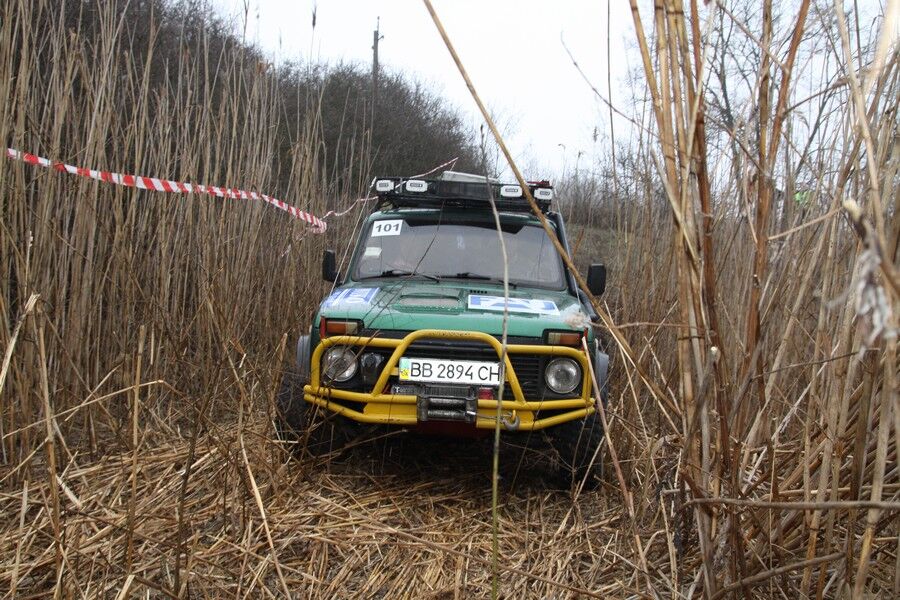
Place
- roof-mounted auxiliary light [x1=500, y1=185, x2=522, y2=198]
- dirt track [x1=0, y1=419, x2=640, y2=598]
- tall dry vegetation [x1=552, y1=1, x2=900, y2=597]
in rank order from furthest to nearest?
roof-mounted auxiliary light [x1=500, y1=185, x2=522, y2=198] < dirt track [x1=0, y1=419, x2=640, y2=598] < tall dry vegetation [x1=552, y1=1, x2=900, y2=597]

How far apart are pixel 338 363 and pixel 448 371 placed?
0.43 metres

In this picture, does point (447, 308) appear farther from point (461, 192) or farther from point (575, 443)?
point (461, 192)

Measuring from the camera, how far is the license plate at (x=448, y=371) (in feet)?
9.52

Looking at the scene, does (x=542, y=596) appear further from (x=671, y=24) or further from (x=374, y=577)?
(x=671, y=24)

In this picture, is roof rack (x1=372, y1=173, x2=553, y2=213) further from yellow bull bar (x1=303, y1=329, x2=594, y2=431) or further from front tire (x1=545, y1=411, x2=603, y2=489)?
front tire (x1=545, y1=411, x2=603, y2=489)

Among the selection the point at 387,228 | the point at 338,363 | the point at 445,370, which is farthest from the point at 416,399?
the point at 387,228

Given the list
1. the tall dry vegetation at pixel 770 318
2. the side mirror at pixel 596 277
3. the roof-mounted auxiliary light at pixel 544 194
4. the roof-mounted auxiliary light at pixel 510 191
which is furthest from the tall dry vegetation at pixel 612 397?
the roof-mounted auxiliary light at pixel 510 191

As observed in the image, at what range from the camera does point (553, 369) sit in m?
3.00

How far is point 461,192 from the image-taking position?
3.91m

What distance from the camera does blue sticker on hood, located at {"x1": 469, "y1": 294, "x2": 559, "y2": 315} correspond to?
3092mm

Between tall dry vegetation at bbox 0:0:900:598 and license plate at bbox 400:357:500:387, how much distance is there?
509 millimetres

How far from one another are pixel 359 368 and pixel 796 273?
1.81m

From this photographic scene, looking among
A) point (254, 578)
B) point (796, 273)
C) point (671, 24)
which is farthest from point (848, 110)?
point (254, 578)

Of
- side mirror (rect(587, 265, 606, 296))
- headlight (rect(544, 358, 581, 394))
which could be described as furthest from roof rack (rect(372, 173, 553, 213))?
headlight (rect(544, 358, 581, 394))
